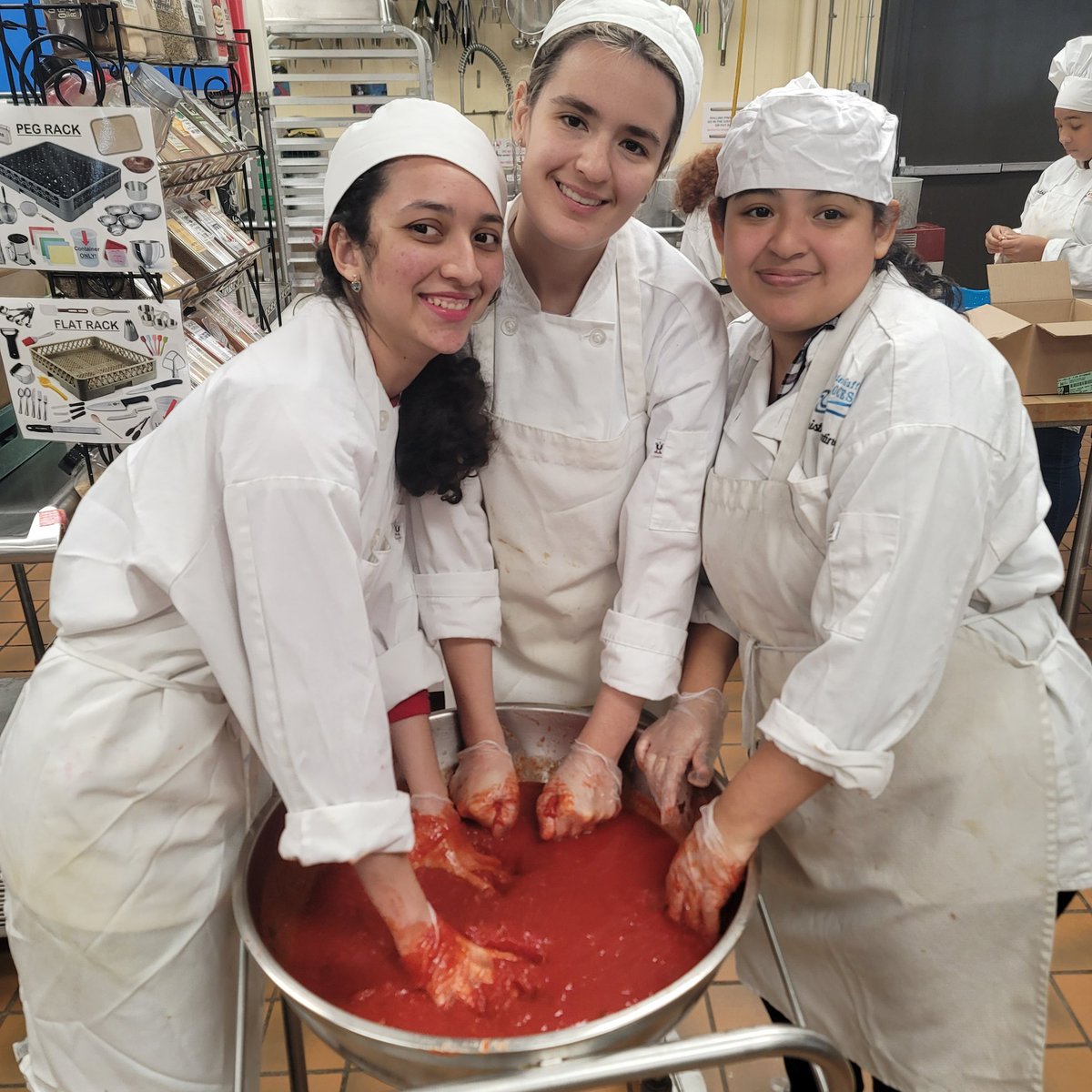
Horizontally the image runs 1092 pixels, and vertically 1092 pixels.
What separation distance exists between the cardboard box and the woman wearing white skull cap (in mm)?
1427

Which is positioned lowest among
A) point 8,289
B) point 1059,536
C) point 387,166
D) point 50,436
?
point 1059,536

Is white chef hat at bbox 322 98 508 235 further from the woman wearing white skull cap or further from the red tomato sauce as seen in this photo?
the red tomato sauce

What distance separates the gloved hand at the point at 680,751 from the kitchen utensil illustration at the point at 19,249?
1.39 meters

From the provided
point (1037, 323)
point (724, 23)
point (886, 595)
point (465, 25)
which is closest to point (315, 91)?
point (465, 25)

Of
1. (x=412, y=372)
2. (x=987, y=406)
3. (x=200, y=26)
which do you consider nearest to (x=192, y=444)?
(x=412, y=372)

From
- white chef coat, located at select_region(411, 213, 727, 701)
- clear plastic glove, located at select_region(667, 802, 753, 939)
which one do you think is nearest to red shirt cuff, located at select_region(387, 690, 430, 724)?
white chef coat, located at select_region(411, 213, 727, 701)

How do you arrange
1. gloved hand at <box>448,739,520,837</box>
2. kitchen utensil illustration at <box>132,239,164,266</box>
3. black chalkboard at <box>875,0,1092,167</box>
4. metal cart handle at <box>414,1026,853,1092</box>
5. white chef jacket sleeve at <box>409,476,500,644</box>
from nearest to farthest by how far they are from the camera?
metal cart handle at <box>414,1026,853,1092</box> < gloved hand at <box>448,739,520,837</box> < white chef jacket sleeve at <box>409,476,500,644</box> < kitchen utensil illustration at <box>132,239,164,266</box> < black chalkboard at <box>875,0,1092,167</box>

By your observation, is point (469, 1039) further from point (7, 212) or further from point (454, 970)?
point (7, 212)

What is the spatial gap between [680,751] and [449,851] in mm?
348

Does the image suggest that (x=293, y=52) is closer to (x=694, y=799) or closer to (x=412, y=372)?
(x=412, y=372)

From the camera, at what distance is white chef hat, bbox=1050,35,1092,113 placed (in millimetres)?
3707

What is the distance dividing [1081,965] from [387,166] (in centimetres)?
221

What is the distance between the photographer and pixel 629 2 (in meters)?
1.14

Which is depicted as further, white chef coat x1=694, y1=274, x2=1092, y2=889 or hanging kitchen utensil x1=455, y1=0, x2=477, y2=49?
hanging kitchen utensil x1=455, y1=0, x2=477, y2=49
